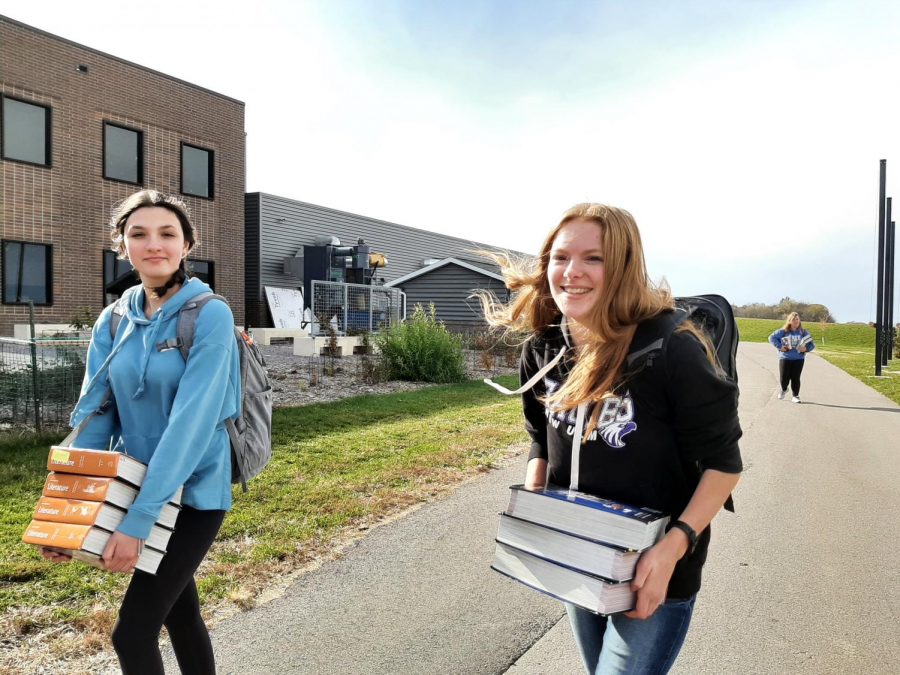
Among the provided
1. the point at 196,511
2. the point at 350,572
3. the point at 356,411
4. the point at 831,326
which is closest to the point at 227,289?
the point at 356,411

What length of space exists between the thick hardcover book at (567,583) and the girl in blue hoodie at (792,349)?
1433cm

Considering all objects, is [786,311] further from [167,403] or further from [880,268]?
[167,403]

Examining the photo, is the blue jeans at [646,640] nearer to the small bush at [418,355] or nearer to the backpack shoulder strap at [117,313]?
the backpack shoulder strap at [117,313]

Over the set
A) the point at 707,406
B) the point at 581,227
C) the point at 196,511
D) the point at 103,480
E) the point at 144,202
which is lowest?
the point at 196,511

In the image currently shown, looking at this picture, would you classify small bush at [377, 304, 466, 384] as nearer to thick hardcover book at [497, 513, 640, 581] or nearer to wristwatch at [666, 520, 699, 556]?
thick hardcover book at [497, 513, 640, 581]

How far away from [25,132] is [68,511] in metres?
19.3

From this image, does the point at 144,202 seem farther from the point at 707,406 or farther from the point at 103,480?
the point at 707,406

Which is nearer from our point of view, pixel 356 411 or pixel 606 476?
pixel 606 476

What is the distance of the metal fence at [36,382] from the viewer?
26.9 feet

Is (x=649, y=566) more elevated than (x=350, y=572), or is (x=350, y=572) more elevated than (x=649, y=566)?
(x=649, y=566)

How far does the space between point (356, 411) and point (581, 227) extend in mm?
9403

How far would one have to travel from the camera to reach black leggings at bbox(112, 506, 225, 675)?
2.27 m

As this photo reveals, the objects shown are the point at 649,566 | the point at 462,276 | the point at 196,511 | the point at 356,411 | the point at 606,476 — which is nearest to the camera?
the point at 649,566

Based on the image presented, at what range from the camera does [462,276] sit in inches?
1168
